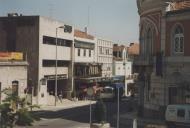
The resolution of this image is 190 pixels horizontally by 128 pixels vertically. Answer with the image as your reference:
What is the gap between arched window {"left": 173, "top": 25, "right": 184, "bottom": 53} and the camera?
40.5 metres

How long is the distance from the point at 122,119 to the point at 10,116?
3397cm

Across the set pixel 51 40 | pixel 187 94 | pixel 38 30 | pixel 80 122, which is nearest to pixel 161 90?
pixel 187 94

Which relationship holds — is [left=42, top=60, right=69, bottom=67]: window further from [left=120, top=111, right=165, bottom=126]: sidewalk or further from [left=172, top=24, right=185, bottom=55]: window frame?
[left=172, top=24, right=185, bottom=55]: window frame

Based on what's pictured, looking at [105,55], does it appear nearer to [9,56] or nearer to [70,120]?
[9,56]

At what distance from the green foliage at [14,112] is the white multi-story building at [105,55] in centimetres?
8152

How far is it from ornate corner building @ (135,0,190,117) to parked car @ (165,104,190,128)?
5309mm

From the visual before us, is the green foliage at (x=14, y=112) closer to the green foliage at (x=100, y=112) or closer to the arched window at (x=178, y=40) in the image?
the green foliage at (x=100, y=112)

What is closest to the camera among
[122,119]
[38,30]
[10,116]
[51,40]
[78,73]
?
[10,116]

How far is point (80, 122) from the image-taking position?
140 ft

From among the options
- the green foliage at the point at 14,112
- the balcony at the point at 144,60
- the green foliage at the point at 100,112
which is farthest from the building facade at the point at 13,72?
the green foliage at the point at 14,112

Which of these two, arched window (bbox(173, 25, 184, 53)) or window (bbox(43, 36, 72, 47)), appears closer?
arched window (bbox(173, 25, 184, 53))

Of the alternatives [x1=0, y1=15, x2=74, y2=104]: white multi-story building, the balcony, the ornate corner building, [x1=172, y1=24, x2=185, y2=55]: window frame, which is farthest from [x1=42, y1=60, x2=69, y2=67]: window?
[x1=172, y1=24, x2=185, y2=55]: window frame

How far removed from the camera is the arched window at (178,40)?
4053 centimetres

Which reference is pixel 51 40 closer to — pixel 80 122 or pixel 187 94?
pixel 80 122
